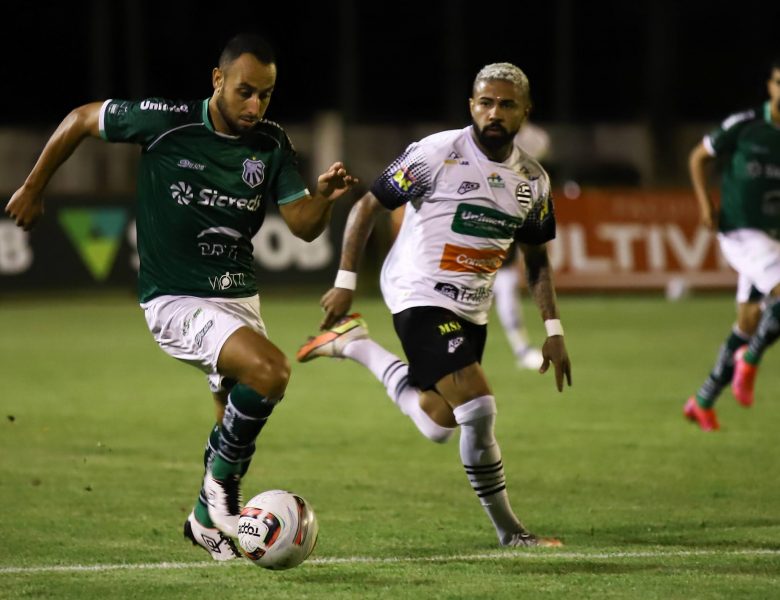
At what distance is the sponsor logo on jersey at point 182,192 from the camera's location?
6.51m

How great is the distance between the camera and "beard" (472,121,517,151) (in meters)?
6.92

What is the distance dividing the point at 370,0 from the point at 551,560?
130 feet

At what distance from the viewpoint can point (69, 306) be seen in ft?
73.3

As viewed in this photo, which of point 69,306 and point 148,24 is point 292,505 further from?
point 148,24

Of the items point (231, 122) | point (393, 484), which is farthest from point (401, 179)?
point (393, 484)

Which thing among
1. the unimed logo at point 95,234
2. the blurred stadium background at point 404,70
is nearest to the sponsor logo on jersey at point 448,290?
the unimed logo at point 95,234

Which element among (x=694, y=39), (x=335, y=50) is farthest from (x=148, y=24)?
(x=694, y=39)

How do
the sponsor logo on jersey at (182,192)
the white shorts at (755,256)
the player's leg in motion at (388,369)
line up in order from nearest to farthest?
the sponsor logo on jersey at (182,192) → the player's leg in motion at (388,369) → the white shorts at (755,256)

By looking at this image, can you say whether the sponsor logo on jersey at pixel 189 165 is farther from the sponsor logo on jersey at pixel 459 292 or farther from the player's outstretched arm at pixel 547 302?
the player's outstretched arm at pixel 547 302

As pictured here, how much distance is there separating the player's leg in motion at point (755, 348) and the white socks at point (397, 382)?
3.45 metres

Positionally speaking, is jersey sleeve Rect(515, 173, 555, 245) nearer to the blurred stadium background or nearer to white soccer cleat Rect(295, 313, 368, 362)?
white soccer cleat Rect(295, 313, 368, 362)

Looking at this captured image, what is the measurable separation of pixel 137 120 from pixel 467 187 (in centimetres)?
158

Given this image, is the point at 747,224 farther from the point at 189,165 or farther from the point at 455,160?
the point at 189,165

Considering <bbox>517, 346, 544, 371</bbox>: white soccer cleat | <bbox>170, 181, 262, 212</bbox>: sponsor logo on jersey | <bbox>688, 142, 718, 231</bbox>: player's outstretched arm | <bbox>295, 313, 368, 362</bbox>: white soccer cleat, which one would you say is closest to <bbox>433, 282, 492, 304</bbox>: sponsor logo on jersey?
<bbox>170, 181, 262, 212</bbox>: sponsor logo on jersey
